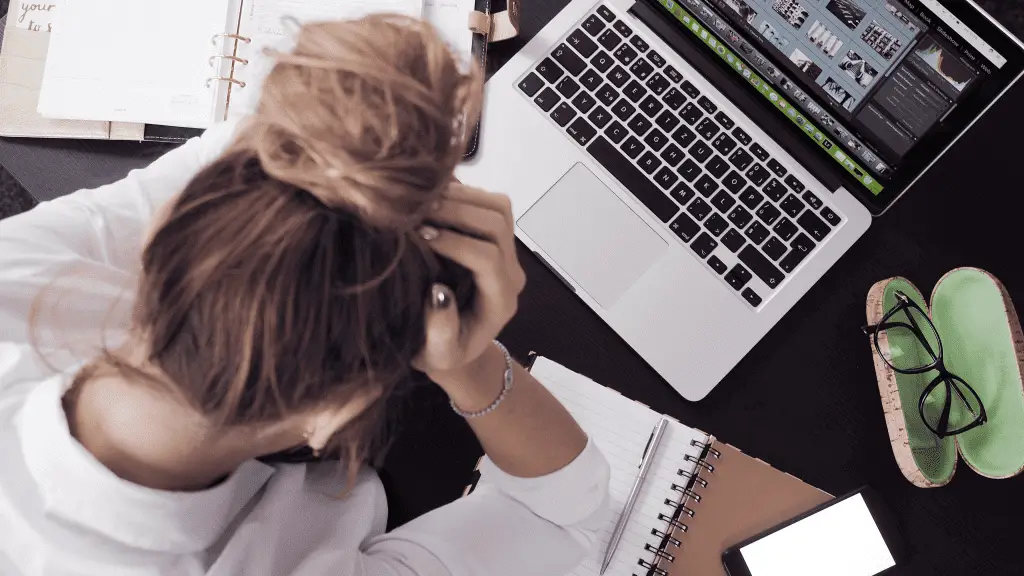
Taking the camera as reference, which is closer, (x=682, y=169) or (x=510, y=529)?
(x=510, y=529)

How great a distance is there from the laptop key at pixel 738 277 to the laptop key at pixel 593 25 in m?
0.30

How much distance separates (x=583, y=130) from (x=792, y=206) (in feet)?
0.78

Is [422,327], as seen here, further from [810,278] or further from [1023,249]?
[1023,249]

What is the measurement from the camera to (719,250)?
70 centimetres

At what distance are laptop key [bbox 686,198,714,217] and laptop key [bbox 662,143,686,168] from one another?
47 mm

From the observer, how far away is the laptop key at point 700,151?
0.72m

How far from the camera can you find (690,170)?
2.36 ft

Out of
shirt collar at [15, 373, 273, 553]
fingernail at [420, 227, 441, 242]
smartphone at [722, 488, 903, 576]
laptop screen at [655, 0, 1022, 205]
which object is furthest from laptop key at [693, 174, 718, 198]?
shirt collar at [15, 373, 273, 553]

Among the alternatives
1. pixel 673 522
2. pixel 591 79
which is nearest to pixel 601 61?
pixel 591 79

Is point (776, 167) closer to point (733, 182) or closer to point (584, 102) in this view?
point (733, 182)

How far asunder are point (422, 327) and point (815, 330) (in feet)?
1.68

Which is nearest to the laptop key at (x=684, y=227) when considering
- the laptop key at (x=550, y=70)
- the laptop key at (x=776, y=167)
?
the laptop key at (x=776, y=167)

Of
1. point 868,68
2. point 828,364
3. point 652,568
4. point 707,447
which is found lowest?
point 652,568

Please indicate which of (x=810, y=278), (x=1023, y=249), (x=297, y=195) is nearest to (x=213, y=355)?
(x=297, y=195)
